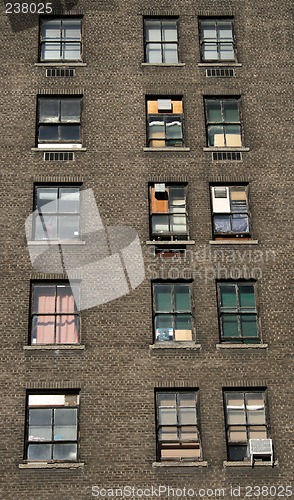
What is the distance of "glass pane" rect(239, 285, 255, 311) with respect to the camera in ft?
85.3

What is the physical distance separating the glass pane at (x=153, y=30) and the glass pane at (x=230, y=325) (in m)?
11.2

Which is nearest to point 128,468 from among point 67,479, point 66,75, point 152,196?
point 67,479

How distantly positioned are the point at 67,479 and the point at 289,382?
23.3 ft

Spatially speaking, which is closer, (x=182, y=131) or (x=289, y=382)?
(x=289, y=382)

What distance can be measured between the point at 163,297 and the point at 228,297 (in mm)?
2053

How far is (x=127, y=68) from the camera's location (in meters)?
29.7

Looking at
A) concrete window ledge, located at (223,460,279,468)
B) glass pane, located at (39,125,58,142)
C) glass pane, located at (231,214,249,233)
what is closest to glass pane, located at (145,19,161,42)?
glass pane, located at (39,125,58,142)

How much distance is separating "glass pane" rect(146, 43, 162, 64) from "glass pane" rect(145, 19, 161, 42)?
29 centimetres

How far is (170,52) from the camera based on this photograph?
30500mm

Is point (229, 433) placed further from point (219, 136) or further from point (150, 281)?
point (219, 136)

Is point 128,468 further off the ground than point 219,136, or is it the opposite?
point 219,136

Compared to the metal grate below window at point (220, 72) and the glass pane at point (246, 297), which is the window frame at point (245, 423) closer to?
the glass pane at point (246, 297)

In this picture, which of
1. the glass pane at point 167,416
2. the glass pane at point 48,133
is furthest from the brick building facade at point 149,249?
the glass pane at point 48,133

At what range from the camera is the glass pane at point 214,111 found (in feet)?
95.6
